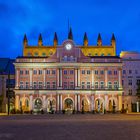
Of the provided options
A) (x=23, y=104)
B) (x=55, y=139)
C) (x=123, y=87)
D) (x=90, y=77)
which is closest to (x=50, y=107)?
(x=23, y=104)

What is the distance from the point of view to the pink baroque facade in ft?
356

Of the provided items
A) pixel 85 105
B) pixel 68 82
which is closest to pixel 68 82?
pixel 68 82

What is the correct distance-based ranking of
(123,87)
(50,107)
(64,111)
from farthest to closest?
1. (123,87)
2. (50,107)
3. (64,111)

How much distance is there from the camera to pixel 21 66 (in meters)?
111

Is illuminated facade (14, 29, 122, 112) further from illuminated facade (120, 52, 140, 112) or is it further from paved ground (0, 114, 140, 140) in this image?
paved ground (0, 114, 140, 140)

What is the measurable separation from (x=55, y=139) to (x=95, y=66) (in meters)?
87.6

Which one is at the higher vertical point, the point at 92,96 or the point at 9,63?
the point at 9,63

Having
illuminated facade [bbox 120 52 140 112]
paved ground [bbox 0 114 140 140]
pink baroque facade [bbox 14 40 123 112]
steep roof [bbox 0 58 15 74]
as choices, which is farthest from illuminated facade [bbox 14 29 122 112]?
paved ground [bbox 0 114 140 140]

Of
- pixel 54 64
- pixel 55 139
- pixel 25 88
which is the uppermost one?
pixel 54 64

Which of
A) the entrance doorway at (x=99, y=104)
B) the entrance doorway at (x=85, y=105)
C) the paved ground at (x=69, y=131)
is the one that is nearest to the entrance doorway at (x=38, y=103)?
the entrance doorway at (x=85, y=105)

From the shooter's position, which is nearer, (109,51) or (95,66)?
(95,66)

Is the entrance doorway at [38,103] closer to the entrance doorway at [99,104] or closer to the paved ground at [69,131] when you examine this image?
the entrance doorway at [99,104]

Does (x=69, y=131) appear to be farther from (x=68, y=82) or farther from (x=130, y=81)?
(x=130, y=81)

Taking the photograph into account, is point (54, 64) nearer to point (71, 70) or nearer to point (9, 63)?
point (71, 70)
